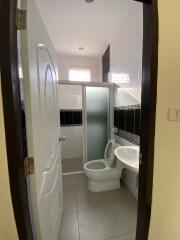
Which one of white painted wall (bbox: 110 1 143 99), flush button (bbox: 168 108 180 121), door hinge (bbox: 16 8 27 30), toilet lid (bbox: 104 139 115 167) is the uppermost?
white painted wall (bbox: 110 1 143 99)

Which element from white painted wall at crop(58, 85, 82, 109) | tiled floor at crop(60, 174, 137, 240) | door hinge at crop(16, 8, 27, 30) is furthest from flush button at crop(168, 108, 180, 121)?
white painted wall at crop(58, 85, 82, 109)

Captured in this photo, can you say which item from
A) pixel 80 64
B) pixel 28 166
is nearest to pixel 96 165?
pixel 28 166

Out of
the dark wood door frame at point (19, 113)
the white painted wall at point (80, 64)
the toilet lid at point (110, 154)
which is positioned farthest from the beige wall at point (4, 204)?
the white painted wall at point (80, 64)

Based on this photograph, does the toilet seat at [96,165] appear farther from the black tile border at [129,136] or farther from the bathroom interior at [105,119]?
the black tile border at [129,136]

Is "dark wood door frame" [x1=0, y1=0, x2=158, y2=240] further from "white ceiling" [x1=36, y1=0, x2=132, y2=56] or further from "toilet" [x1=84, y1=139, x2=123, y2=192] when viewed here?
"white ceiling" [x1=36, y1=0, x2=132, y2=56]

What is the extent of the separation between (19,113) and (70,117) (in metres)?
2.80

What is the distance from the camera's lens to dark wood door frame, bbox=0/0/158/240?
605 mm

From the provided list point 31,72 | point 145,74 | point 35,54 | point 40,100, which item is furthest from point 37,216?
point 145,74

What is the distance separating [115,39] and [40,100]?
217cm

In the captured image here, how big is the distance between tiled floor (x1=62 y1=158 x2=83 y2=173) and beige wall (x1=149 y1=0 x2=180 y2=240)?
202cm

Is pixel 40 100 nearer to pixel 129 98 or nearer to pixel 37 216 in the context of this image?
pixel 37 216

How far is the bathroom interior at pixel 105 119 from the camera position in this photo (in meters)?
1.60

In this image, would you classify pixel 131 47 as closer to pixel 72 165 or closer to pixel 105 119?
pixel 105 119

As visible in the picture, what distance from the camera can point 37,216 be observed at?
2.57 feet
